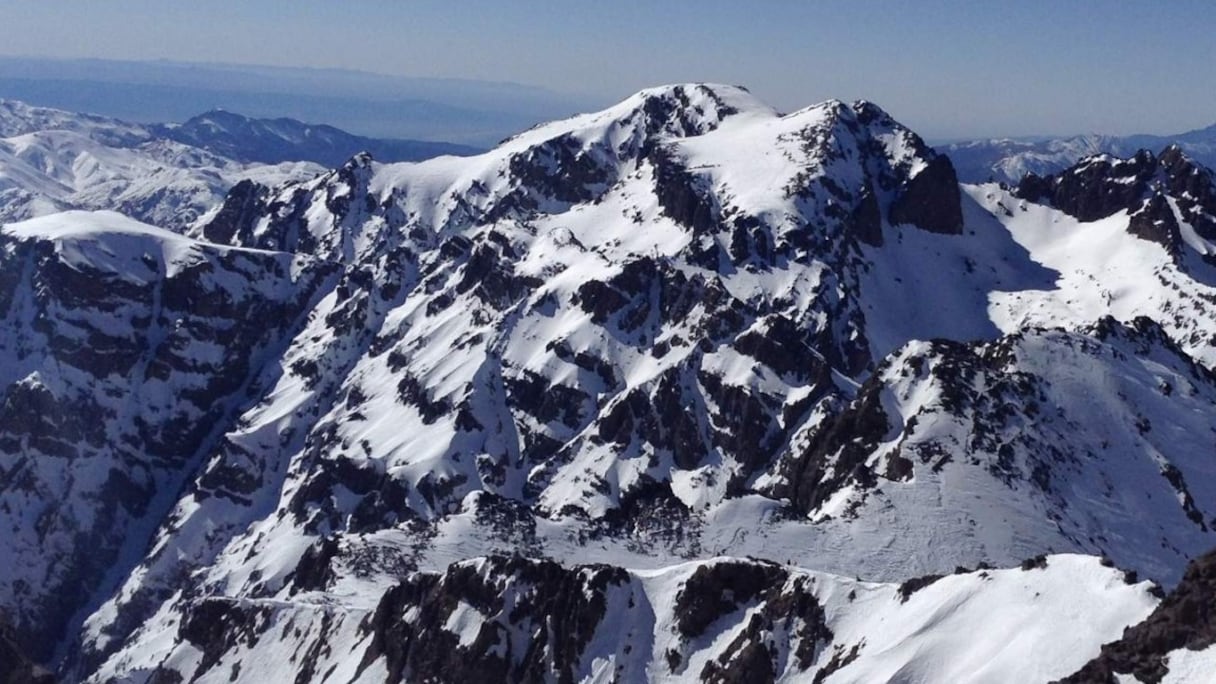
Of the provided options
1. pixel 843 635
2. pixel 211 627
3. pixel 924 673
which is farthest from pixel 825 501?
pixel 211 627

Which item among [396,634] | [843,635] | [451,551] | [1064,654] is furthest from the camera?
[451,551]

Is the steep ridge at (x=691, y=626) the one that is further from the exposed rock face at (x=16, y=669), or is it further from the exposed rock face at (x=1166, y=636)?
the exposed rock face at (x=16, y=669)

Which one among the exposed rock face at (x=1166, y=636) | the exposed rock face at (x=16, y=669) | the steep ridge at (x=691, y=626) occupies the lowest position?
the exposed rock face at (x=16, y=669)

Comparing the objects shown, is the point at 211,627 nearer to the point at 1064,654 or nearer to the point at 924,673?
the point at 924,673

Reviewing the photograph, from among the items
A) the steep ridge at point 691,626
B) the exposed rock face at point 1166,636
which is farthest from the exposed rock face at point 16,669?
the exposed rock face at point 1166,636

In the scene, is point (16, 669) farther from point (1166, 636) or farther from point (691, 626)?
point (1166, 636)

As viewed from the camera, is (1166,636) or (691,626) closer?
(1166,636)

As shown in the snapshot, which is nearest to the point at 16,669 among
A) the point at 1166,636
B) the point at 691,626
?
the point at 691,626

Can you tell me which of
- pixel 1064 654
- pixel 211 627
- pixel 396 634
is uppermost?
pixel 1064 654

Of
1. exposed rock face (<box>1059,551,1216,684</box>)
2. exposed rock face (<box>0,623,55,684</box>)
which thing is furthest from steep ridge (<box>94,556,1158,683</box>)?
exposed rock face (<box>0,623,55,684</box>)
